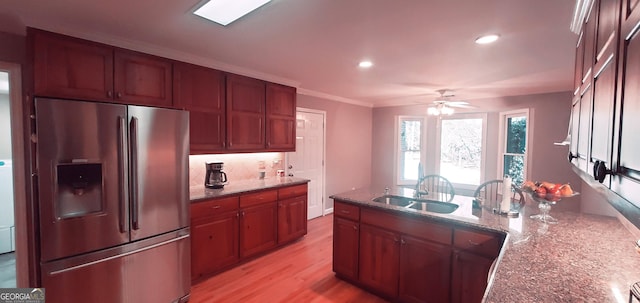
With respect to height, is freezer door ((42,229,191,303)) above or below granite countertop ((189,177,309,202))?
below

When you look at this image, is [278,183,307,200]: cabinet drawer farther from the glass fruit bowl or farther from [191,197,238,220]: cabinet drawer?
the glass fruit bowl

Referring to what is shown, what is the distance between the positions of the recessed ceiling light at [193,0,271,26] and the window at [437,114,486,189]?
465 centimetres

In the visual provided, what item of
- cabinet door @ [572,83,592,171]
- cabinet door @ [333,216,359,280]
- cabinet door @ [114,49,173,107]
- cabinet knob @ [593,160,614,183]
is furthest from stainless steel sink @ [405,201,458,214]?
cabinet door @ [114,49,173,107]

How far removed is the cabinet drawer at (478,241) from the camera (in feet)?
5.99

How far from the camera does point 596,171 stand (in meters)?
0.80

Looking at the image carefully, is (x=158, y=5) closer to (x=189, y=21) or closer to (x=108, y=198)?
(x=189, y=21)

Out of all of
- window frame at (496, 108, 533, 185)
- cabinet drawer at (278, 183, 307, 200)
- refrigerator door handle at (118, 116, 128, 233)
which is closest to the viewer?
refrigerator door handle at (118, 116, 128, 233)

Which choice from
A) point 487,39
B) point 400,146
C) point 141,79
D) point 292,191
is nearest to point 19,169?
point 141,79

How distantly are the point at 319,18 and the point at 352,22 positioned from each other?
241mm

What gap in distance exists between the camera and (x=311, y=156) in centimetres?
479

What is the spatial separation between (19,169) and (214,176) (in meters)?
1.56

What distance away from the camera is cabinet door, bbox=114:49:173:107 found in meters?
2.27

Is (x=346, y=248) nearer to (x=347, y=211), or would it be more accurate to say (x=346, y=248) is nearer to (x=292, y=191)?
(x=347, y=211)

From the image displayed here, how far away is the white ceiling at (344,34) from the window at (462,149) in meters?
1.64
